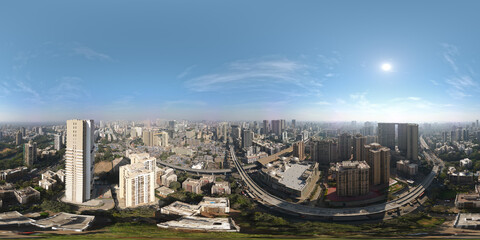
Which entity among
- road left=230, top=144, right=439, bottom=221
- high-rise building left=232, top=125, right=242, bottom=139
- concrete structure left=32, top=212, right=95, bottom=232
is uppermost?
high-rise building left=232, top=125, right=242, bottom=139

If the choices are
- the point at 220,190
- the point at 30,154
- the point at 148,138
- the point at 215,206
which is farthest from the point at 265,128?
the point at 30,154

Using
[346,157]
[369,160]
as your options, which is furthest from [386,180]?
[346,157]

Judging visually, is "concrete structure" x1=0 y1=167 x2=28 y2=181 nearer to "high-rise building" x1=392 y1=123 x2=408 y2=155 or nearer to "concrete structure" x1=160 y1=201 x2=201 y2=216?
"concrete structure" x1=160 y1=201 x2=201 y2=216

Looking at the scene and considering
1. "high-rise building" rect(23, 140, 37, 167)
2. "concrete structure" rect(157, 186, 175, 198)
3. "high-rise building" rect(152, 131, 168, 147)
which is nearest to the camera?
"concrete structure" rect(157, 186, 175, 198)

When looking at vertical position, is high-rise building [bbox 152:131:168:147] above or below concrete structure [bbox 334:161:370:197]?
above

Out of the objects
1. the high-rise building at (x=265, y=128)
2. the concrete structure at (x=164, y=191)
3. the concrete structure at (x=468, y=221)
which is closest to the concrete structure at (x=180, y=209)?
the concrete structure at (x=164, y=191)

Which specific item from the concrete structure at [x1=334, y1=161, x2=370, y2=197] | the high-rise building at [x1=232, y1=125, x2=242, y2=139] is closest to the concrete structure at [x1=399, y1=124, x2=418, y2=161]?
the concrete structure at [x1=334, y1=161, x2=370, y2=197]

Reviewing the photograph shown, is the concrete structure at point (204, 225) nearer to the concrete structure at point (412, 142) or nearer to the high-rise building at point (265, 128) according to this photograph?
the concrete structure at point (412, 142)

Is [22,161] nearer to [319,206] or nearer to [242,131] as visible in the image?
[242,131]
